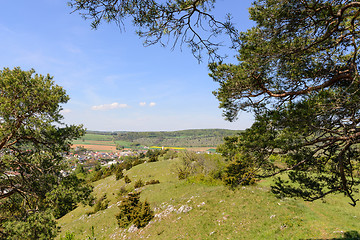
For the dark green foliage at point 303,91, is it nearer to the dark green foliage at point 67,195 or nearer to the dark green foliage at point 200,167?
the dark green foliage at point 67,195

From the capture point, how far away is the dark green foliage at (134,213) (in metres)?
16.3

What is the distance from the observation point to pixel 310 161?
5852mm

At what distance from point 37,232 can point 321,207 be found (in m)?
17.5

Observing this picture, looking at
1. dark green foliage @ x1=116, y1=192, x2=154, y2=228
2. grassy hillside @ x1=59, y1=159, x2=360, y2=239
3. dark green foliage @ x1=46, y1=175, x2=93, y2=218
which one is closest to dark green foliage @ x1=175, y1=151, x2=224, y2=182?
grassy hillside @ x1=59, y1=159, x2=360, y2=239

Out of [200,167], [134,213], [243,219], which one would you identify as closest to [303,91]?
[243,219]

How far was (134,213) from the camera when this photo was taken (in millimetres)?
16828

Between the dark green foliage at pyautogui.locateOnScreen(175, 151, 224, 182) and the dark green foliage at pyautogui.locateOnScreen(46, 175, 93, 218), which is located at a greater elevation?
the dark green foliage at pyautogui.locateOnScreen(46, 175, 93, 218)

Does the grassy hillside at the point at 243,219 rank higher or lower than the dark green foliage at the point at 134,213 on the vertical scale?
higher

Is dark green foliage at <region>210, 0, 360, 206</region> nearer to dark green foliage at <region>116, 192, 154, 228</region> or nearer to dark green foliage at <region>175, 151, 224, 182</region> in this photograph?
dark green foliage at <region>116, 192, 154, 228</region>

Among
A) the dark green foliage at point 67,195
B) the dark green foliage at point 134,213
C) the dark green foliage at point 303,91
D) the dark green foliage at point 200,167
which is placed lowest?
the dark green foliage at point 134,213

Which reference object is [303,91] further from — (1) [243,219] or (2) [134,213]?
(2) [134,213]

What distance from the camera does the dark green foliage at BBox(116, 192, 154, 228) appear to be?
1634 centimetres

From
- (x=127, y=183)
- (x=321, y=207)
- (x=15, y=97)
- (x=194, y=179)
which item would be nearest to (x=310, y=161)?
(x=321, y=207)

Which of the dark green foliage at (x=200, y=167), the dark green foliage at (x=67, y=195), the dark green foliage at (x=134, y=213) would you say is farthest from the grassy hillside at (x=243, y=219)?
the dark green foliage at (x=67, y=195)
